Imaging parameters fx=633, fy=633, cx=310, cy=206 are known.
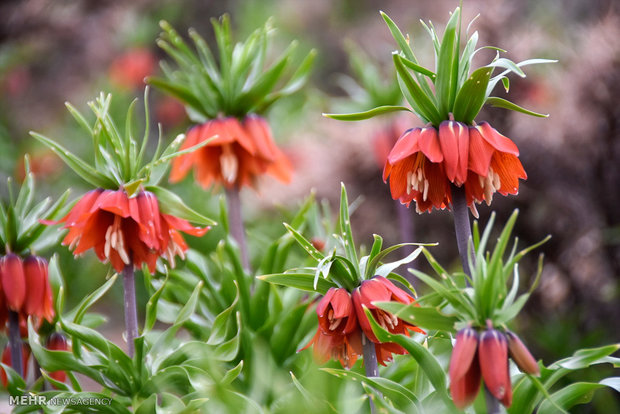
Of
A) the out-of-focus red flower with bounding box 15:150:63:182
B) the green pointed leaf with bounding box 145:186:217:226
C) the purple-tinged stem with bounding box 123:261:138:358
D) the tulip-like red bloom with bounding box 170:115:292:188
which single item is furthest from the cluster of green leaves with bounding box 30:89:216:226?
the out-of-focus red flower with bounding box 15:150:63:182

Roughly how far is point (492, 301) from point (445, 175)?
0.63ft

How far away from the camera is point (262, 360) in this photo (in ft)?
3.47

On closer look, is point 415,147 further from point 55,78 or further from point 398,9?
point 398,9

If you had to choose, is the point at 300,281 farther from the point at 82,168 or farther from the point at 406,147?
the point at 82,168

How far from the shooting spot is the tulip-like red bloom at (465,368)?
0.65 m

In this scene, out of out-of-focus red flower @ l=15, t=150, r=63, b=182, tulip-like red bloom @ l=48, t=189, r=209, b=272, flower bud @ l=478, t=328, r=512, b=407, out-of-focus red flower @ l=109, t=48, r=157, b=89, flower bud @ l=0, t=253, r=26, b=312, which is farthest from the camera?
out-of-focus red flower @ l=109, t=48, r=157, b=89

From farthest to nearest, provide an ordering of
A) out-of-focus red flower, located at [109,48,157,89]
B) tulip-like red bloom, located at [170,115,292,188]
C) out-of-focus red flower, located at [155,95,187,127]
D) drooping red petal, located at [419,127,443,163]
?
out-of-focus red flower, located at [155,95,187,127] → out-of-focus red flower, located at [109,48,157,89] → tulip-like red bloom, located at [170,115,292,188] → drooping red petal, located at [419,127,443,163]

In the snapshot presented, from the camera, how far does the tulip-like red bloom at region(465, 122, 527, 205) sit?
0.76m

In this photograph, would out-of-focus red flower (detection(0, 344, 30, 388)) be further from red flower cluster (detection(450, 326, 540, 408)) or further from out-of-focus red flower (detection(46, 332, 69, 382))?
red flower cluster (detection(450, 326, 540, 408))

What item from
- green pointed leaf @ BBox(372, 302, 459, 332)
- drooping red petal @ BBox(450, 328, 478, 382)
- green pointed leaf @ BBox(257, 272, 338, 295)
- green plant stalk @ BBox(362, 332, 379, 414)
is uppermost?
green pointed leaf @ BBox(257, 272, 338, 295)

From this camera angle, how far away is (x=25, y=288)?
99cm

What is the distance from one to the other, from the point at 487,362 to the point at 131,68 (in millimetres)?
3152

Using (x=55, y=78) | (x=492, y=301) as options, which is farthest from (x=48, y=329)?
(x=55, y=78)

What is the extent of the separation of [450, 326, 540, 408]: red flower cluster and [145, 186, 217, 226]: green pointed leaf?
0.40 m
